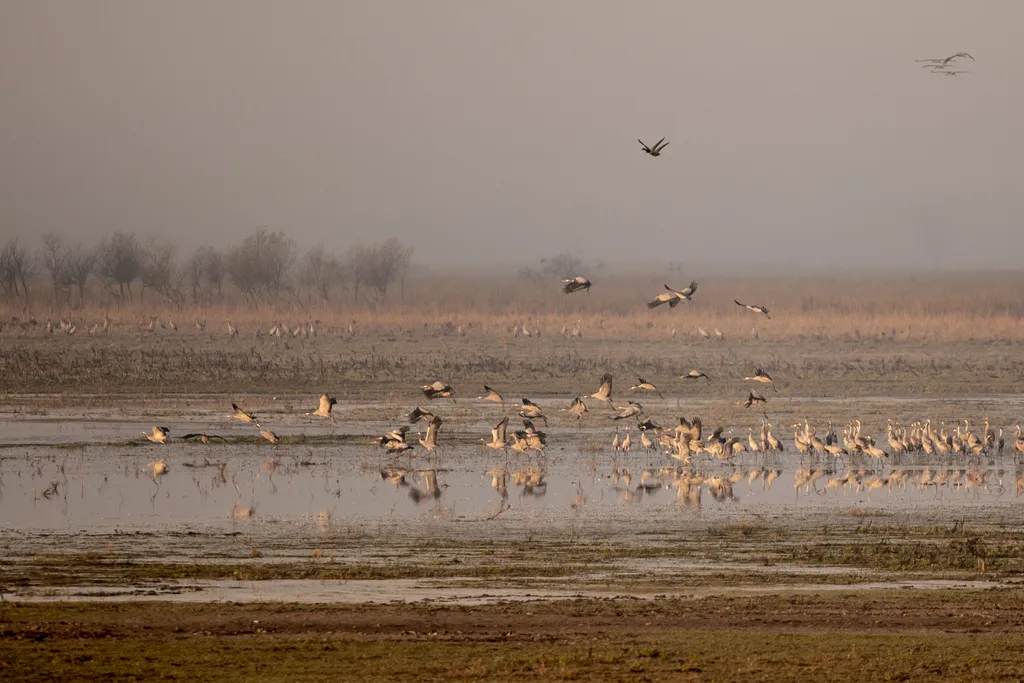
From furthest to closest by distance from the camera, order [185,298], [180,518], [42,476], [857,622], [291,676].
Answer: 1. [185,298]
2. [42,476]
3. [180,518]
4. [857,622]
5. [291,676]

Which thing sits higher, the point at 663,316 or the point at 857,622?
the point at 663,316

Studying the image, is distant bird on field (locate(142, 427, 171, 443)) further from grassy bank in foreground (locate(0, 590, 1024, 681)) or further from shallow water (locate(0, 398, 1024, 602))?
grassy bank in foreground (locate(0, 590, 1024, 681))

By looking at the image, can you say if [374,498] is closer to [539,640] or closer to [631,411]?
[539,640]

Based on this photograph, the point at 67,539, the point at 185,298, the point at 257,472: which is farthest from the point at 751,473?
the point at 185,298

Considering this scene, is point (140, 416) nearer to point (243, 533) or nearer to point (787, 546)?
point (243, 533)

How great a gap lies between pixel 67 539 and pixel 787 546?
737 centimetres

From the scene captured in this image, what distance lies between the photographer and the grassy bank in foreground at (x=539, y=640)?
10.6 meters

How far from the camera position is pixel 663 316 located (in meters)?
68.0

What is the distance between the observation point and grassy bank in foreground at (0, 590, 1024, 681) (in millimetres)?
10648

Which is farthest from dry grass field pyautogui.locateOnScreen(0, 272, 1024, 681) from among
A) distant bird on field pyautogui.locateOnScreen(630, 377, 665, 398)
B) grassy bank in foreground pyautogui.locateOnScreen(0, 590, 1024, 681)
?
distant bird on field pyautogui.locateOnScreen(630, 377, 665, 398)

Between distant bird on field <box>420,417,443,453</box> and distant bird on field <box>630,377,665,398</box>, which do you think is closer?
distant bird on field <box>420,417,443,453</box>

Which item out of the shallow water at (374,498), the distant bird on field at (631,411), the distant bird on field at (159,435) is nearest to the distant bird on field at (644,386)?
the distant bird on field at (631,411)

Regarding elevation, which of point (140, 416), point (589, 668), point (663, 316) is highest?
point (663, 316)

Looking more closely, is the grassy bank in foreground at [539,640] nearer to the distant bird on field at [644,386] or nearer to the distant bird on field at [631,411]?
the distant bird on field at [631,411]
